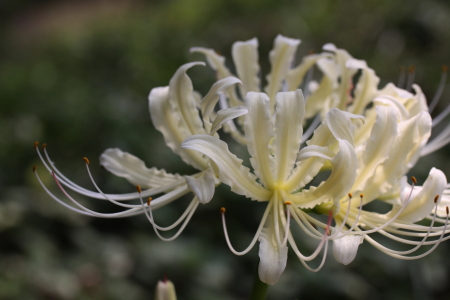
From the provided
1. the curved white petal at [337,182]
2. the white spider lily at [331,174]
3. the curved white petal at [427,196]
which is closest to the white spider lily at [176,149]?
the white spider lily at [331,174]

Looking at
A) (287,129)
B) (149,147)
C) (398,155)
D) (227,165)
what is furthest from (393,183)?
(149,147)

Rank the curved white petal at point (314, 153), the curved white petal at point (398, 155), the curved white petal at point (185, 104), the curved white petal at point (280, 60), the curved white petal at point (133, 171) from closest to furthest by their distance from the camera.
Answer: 1. the curved white petal at point (314, 153)
2. the curved white petal at point (398, 155)
3. the curved white petal at point (185, 104)
4. the curved white petal at point (133, 171)
5. the curved white petal at point (280, 60)

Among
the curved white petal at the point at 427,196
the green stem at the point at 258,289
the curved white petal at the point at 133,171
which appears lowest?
the green stem at the point at 258,289

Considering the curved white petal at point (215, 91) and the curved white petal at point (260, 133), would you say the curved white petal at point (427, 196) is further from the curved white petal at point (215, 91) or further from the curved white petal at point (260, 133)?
the curved white petal at point (215, 91)

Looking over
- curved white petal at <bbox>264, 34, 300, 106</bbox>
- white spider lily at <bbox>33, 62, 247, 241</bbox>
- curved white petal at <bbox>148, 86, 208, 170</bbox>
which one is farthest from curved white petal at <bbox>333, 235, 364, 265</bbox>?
curved white petal at <bbox>264, 34, 300, 106</bbox>

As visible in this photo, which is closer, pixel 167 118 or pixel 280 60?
pixel 167 118

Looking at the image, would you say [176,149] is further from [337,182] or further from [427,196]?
[427,196]

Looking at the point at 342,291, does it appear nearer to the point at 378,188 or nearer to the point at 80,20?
the point at 378,188
